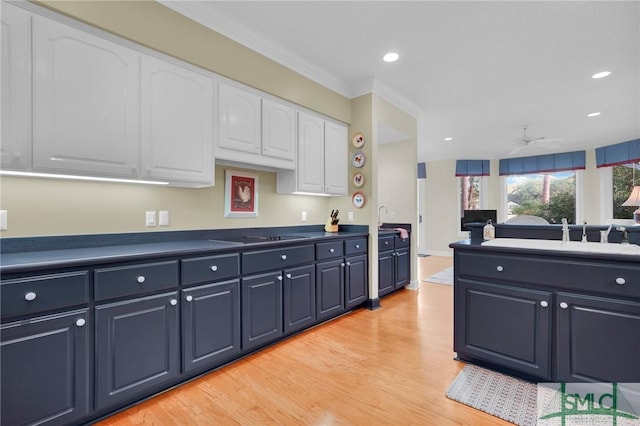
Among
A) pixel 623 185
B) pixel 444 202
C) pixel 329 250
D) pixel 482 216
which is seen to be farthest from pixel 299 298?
pixel 623 185

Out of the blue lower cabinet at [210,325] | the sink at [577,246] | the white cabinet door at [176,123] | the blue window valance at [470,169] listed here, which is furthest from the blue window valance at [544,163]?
the blue lower cabinet at [210,325]

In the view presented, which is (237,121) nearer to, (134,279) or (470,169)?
(134,279)

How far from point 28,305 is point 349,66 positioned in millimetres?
3333

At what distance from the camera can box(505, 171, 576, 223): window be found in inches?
291

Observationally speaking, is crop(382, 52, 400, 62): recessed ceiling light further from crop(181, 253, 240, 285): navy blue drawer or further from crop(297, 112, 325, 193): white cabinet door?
crop(181, 253, 240, 285): navy blue drawer

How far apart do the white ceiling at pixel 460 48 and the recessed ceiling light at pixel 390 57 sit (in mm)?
59

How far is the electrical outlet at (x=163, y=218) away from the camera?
7.82 ft

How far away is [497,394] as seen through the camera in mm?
1891

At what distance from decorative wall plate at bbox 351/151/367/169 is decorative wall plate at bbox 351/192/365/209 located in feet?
1.19

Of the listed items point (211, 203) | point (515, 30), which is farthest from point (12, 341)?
point (515, 30)

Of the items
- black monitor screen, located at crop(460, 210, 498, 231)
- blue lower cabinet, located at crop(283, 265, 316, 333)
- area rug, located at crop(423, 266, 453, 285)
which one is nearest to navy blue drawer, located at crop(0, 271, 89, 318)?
blue lower cabinet, located at crop(283, 265, 316, 333)

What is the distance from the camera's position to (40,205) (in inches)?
73.2

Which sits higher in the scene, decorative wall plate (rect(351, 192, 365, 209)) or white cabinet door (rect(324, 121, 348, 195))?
white cabinet door (rect(324, 121, 348, 195))

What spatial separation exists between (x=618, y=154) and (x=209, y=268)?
854 cm
